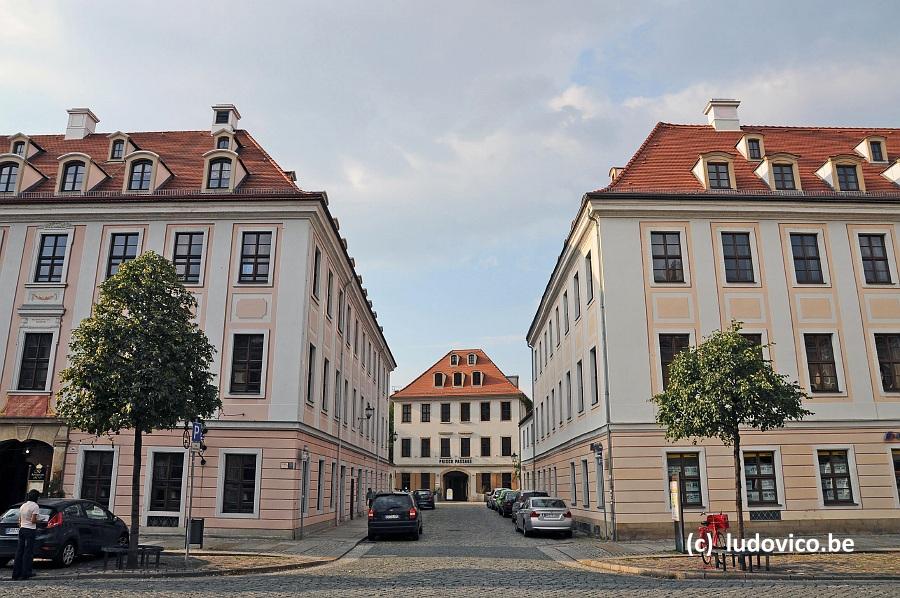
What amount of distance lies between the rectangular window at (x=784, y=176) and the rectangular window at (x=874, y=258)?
315cm

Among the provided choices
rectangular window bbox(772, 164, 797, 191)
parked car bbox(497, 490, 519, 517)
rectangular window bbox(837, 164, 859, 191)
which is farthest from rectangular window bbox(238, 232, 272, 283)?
parked car bbox(497, 490, 519, 517)

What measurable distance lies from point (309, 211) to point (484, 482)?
5050 cm

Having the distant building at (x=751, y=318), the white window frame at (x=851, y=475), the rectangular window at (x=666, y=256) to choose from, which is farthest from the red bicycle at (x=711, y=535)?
the rectangular window at (x=666, y=256)

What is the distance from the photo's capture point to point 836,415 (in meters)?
22.3

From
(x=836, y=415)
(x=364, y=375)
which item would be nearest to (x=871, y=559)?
(x=836, y=415)

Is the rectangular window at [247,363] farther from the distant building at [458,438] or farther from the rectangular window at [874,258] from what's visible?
the distant building at [458,438]

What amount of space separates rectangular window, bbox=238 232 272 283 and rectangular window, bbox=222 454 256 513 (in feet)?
20.3

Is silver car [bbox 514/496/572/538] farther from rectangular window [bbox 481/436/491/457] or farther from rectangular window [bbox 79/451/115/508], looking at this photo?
rectangular window [bbox 481/436/491/457]

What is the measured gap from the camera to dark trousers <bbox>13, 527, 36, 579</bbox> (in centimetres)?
1286

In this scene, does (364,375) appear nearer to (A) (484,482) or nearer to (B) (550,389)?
(B) (550,389)

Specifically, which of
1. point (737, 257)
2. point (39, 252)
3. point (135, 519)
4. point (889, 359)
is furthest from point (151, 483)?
point (889, 359)

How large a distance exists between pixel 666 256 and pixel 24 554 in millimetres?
20183

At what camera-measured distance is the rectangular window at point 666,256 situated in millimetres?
23297

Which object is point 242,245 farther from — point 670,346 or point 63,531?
point 670,346
